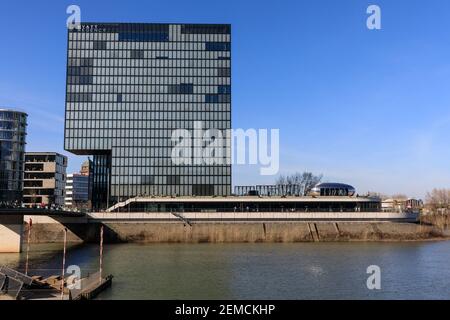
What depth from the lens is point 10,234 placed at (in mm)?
74250

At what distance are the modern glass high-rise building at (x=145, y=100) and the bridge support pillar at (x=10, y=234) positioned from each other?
6464cm

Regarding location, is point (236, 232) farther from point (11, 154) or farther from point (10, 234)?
point (11, 154)

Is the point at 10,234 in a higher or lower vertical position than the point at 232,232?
higher

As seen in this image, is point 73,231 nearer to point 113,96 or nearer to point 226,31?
point 113,96

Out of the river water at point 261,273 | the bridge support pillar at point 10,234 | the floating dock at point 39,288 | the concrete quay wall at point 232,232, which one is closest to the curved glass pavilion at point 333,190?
the concrete quay wall at point 232,232

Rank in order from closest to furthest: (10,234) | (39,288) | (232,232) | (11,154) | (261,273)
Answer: (39,288) → (261,273) → (10,234) → (232,232) → (11,154)

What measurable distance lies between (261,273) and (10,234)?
146 ft

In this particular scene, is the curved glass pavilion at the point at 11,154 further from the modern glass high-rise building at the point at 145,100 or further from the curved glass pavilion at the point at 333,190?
the curved glass pavilion at the point at 333,190

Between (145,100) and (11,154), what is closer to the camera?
(11,154)

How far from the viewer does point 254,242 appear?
327 ft

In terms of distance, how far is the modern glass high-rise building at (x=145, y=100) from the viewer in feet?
458

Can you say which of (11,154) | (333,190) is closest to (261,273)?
(333,190)

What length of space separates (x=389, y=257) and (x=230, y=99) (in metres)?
85.0
